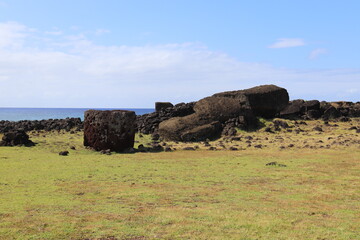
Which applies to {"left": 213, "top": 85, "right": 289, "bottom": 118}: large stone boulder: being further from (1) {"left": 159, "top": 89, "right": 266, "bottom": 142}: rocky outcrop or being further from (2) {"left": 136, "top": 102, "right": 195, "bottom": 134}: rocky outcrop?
(2) {"left": 136, "top": 102, "right": 195, "bottom": 134}: rocky outcrop

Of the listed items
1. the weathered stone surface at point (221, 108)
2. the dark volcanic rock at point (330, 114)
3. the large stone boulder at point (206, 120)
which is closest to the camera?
the large stone boulder at point (206, 120)

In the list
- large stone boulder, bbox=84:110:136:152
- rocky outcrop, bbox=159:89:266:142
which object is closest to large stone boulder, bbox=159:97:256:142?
rocky outcrop, bbox=159:89:266:142

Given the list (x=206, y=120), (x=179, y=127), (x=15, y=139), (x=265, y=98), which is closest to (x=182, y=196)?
(x=15, y=139)

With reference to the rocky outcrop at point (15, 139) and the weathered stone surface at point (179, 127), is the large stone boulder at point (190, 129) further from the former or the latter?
the rocky outcrop at point (15, 139)

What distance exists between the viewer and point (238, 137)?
19.8m

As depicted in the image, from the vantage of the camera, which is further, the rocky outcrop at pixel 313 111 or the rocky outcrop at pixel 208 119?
the rocky outcrop at pixel 313 111

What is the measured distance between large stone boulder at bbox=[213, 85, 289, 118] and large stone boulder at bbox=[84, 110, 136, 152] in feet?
33.4

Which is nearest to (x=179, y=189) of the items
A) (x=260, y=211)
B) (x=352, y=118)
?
(x=260, y=211)

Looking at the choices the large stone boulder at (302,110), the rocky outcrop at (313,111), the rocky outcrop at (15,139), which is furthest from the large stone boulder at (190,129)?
the rocky outcrop at (15,139)

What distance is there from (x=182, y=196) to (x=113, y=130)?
938cm

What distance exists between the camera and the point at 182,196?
24.6ft

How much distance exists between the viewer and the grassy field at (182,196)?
17.1 ft

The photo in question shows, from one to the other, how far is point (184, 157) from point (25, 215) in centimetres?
879

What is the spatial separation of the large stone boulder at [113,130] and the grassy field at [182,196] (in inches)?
74.5
